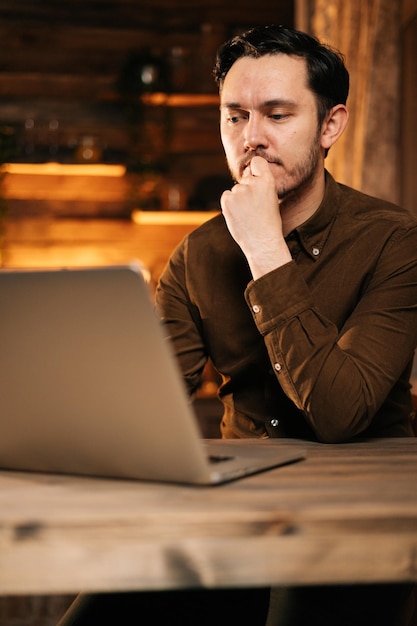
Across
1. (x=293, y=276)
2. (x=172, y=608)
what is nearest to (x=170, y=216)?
(x=293, y=276)

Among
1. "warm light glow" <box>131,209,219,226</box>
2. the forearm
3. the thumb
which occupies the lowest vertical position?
"warm light glow" <box>131,209,219,226</box>

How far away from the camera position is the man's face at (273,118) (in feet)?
4.73

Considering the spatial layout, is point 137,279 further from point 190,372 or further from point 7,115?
point 7,115

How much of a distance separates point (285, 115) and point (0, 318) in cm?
77

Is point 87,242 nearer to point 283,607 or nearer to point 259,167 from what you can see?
point 259,167

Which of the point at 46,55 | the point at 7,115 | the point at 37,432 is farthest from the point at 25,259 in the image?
the point at 37,432

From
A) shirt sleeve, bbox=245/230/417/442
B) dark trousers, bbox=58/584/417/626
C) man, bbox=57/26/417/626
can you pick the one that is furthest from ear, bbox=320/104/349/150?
dark trousers, bbox=58/584/417/626

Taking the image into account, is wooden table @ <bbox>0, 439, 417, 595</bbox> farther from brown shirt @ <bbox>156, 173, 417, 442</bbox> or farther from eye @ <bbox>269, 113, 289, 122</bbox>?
eye @ <bbox>269, 113, 289, 122</bbox>

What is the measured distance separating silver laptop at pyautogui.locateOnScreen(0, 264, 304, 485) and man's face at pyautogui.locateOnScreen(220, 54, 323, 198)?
672 mm

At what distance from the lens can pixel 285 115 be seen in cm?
147

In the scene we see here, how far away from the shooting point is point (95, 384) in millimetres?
840

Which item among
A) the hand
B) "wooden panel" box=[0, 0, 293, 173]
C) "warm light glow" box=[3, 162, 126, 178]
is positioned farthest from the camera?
"wooden panel" box=[0, 0, 293, 173]

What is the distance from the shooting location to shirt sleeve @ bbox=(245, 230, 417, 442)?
1.16 metres

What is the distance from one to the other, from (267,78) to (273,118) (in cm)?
7
